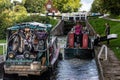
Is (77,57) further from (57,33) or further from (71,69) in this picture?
(57,33)

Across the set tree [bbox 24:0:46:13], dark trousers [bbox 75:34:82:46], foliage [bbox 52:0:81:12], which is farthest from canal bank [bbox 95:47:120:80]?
foliage [bbox 52:0:81:12]

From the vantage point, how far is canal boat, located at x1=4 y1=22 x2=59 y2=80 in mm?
27164

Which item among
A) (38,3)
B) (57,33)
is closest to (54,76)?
(57,33)

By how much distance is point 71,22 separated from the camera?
302ft

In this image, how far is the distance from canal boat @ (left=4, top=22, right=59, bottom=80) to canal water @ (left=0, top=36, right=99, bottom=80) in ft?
4.75

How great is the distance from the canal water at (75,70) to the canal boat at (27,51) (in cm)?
145

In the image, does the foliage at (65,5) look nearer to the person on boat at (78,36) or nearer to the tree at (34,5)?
the tree at (34,5)

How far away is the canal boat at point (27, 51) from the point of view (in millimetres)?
27164

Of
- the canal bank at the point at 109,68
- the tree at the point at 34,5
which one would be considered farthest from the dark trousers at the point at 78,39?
the tree at the point at 34,5

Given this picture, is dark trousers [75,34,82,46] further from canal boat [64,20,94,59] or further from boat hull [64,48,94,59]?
boat hull [64,48,94,59]

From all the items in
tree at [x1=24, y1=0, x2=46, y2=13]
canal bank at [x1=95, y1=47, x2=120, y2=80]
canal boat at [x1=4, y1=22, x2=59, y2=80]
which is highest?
tree at [x1=24, y1=0, x2=46, y2=13]

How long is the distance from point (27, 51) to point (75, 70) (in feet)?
21.8

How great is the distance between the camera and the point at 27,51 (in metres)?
28.0

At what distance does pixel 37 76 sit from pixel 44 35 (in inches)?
109
